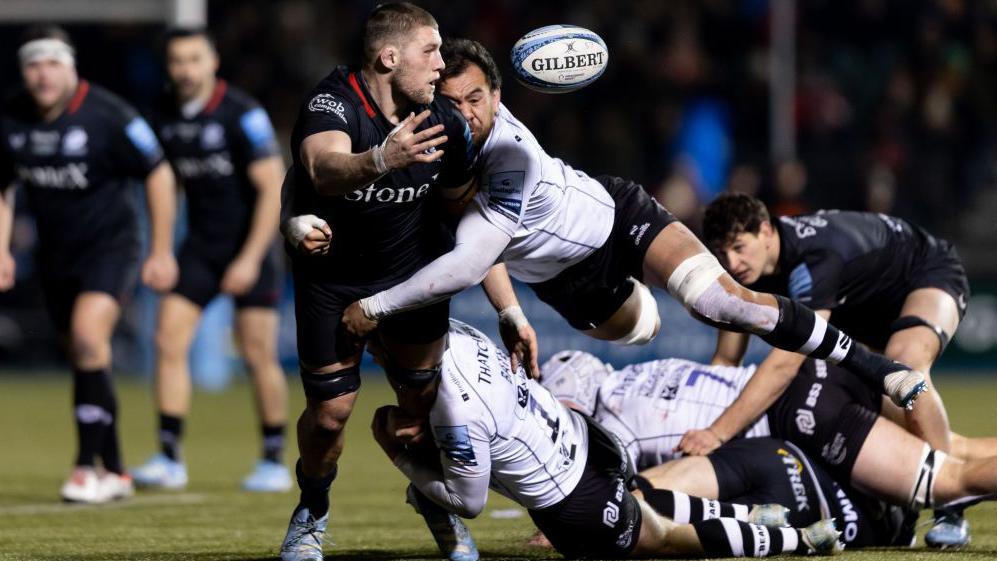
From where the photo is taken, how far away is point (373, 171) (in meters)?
5.14

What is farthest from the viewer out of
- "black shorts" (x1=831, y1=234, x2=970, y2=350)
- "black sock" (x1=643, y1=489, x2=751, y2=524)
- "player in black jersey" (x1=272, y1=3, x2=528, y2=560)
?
"black shorts" (x1=831, y1=234, x2=970, y2=350)

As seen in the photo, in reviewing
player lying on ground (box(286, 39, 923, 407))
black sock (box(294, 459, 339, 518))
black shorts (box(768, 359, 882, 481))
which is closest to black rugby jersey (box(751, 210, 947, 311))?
black shorts (box(768, 359, 882, 481))

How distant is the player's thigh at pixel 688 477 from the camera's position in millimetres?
6262

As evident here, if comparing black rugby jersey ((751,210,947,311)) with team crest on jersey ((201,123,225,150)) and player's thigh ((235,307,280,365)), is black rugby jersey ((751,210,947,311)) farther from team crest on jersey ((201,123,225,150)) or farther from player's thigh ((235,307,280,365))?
team crest on jersey ((201,123,225,150))

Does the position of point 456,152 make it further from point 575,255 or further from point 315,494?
point 315,494

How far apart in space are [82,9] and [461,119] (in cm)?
834

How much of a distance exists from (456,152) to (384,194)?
13.4 inches

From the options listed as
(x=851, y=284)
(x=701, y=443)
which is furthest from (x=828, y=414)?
(x=851, y=284)

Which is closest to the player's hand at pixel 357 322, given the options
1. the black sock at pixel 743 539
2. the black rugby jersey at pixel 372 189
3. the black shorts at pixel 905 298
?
the black rugby jersey at pixel 372 189

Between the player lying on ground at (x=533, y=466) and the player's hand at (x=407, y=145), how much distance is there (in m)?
0.91

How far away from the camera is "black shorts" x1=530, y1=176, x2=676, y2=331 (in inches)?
254

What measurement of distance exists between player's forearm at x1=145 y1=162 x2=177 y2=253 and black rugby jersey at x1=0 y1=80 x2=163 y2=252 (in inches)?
2.3

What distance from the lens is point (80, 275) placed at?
862 centimetres

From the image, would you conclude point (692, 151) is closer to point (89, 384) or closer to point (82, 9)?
point (82, 9)
